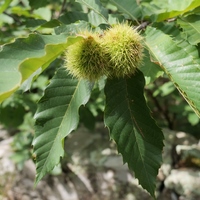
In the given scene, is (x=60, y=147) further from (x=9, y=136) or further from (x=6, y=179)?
(x=9, y=136)

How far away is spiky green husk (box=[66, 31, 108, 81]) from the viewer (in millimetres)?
923

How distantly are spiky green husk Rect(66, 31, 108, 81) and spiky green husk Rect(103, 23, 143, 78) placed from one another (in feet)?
0.08

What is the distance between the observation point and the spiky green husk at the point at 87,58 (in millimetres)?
923

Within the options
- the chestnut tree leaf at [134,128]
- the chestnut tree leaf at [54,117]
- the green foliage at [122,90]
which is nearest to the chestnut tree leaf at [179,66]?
the green foliage at [122,90]

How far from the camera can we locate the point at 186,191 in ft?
8.21

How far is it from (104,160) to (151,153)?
1886 mm

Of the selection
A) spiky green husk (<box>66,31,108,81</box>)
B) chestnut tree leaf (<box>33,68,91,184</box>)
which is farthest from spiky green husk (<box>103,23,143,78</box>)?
chestnut tree leaf (<box>33,68,91,184</box>)

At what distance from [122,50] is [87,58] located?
10 centimetres

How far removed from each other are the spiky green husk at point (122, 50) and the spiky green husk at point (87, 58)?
0.02 meters

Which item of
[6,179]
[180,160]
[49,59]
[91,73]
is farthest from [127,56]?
[6,179]

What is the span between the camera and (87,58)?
930 mm

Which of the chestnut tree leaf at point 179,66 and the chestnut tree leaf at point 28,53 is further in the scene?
the chestnut tree leaf at point 179,66

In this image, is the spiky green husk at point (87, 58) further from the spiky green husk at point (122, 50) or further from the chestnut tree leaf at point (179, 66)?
the chestnut tree leaf at point (179, 66)

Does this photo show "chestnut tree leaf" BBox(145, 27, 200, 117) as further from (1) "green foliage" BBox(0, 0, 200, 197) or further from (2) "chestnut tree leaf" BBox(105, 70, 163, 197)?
(2) "chestnut tree leaf" BBox(105, 70, 163, 197)
